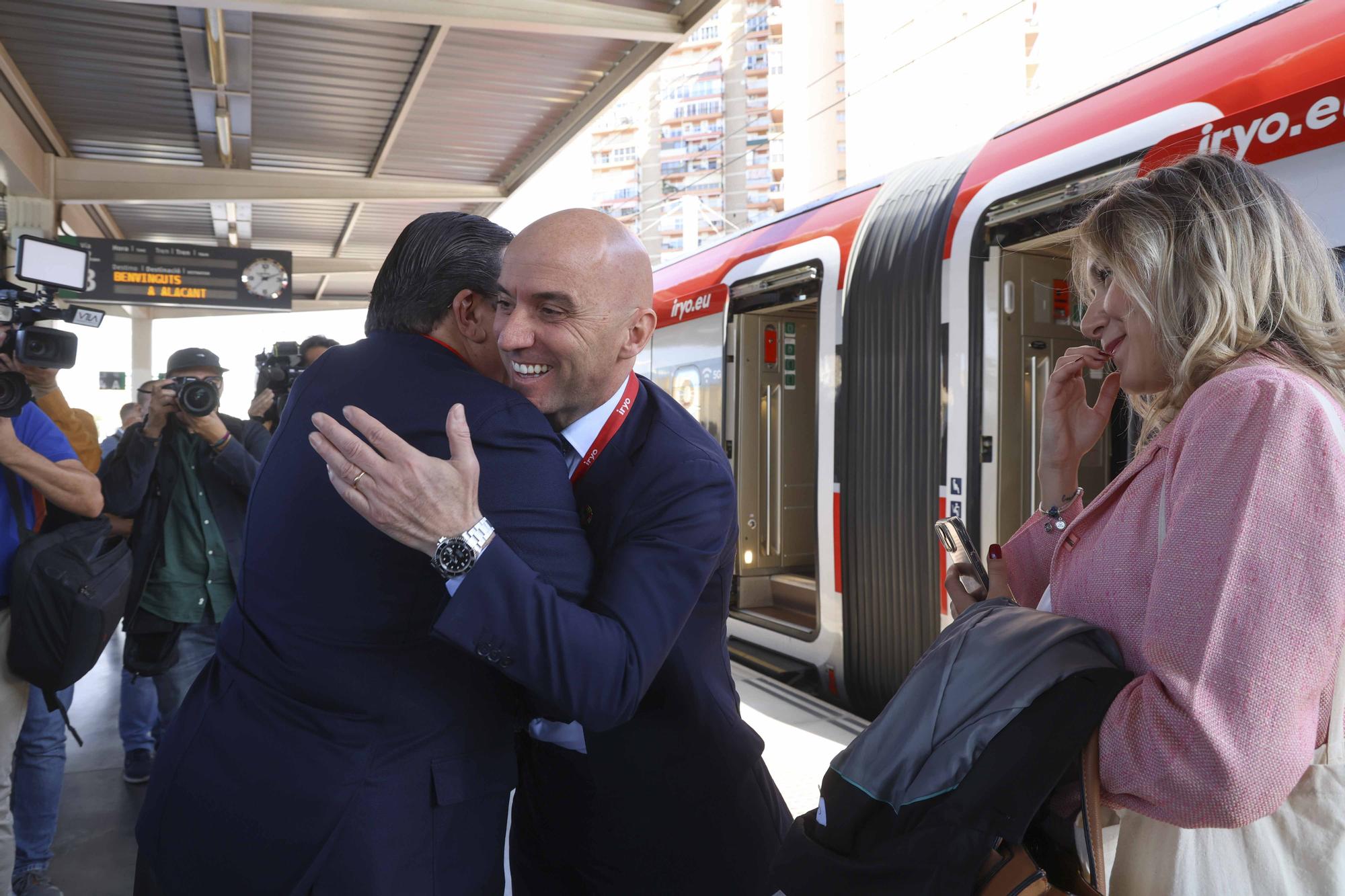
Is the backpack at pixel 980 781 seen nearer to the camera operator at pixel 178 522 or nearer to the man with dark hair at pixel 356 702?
the man with dark hair at pixel 356 702

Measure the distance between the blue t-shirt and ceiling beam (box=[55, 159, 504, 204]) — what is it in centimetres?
776

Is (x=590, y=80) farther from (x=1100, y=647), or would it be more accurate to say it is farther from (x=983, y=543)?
(x=1100, y=647)

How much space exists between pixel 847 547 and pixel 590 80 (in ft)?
16.3

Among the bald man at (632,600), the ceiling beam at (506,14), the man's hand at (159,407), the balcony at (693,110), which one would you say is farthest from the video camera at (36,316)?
the balcony at (693,110)

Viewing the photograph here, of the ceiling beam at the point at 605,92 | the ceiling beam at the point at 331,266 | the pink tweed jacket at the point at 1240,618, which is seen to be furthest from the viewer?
the ceiling beam at the point at 331,266

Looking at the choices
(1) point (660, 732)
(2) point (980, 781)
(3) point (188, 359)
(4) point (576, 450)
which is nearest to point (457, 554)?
(4) point (576, 450)

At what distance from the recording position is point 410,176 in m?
10.2

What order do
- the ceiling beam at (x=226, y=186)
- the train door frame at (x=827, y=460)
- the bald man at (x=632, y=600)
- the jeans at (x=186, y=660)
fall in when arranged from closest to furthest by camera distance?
the bald man at (x=632, y=600) < the jeans at (x=186, y=660) < the train door frame at (x=827, y=460) < the ceiling beam at (x=226, y=186)

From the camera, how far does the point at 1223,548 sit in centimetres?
98

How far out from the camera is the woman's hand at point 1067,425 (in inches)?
67.2

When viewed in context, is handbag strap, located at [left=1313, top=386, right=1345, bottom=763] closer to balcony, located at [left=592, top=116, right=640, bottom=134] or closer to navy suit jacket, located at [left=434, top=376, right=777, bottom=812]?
navy suit jacket, located at [left=434, top=376, right=777, bottom=812]

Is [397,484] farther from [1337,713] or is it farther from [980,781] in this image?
[1337,713]

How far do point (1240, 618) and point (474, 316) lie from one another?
109 centimetres

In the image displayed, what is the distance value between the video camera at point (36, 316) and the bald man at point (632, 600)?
190 centimetres
